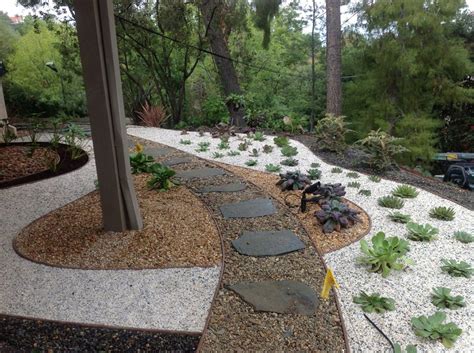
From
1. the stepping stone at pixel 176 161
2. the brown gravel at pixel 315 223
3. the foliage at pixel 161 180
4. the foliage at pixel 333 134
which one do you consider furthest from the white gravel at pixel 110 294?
the foliage at pixel 333 134

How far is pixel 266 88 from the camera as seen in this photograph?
1132cm

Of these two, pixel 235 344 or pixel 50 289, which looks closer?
pixel 235 344

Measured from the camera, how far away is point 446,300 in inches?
75.9

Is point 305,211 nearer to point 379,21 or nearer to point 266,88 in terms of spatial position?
point 379,21

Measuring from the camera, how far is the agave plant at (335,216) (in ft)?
9.17

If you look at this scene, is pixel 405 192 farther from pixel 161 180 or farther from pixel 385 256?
pixel 161 180

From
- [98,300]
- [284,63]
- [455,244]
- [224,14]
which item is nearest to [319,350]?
[98,300]

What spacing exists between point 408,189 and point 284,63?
30.7 feet

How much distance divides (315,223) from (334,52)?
5.38 metres

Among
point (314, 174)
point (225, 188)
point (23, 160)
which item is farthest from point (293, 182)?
point (23, 160)

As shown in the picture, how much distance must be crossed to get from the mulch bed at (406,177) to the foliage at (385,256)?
145cm

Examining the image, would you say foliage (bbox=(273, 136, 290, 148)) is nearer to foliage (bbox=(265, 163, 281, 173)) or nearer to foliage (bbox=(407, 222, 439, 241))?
Answer: foliage (bbox=(265, 163, 281, 173))

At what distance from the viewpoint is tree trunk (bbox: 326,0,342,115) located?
23.6 feet

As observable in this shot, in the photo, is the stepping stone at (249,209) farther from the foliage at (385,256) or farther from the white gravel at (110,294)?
the foliage at (385,256)
